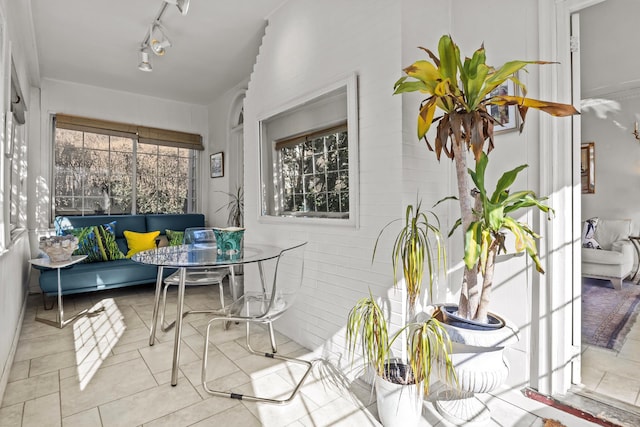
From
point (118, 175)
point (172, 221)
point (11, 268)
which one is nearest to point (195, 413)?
point (11, 268)

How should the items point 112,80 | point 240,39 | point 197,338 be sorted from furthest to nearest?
point 112,80
point 240,39
point 197,338

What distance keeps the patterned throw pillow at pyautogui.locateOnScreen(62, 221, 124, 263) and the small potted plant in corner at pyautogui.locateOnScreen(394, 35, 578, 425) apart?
Answer: 394cm

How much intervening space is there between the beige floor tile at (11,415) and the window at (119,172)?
10.8ft

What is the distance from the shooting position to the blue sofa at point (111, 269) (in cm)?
344

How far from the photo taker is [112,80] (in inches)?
169

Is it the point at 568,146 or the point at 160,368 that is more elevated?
the point at 568,146

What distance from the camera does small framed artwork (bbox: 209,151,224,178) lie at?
4992 mm

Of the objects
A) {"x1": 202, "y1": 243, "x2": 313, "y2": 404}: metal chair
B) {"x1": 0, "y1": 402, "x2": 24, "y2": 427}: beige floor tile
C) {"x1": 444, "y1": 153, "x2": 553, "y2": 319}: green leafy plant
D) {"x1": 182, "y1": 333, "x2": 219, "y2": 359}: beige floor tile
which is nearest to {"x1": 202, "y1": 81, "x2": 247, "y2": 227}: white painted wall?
{"x1": 182, "y1": 333, "x2": 219, "y2": 359}: beige floor tile

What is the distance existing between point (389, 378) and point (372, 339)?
0.21m

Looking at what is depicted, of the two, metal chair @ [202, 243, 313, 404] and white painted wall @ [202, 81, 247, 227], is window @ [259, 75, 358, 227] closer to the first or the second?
metal chair @ [202, 243, 313, 404]

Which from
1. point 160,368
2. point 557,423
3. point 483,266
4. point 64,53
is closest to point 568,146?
point 483,266

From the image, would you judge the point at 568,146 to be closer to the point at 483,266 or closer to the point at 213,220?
the point at 483,266

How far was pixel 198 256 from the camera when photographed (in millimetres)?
2135

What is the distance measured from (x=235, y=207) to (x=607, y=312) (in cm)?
400
